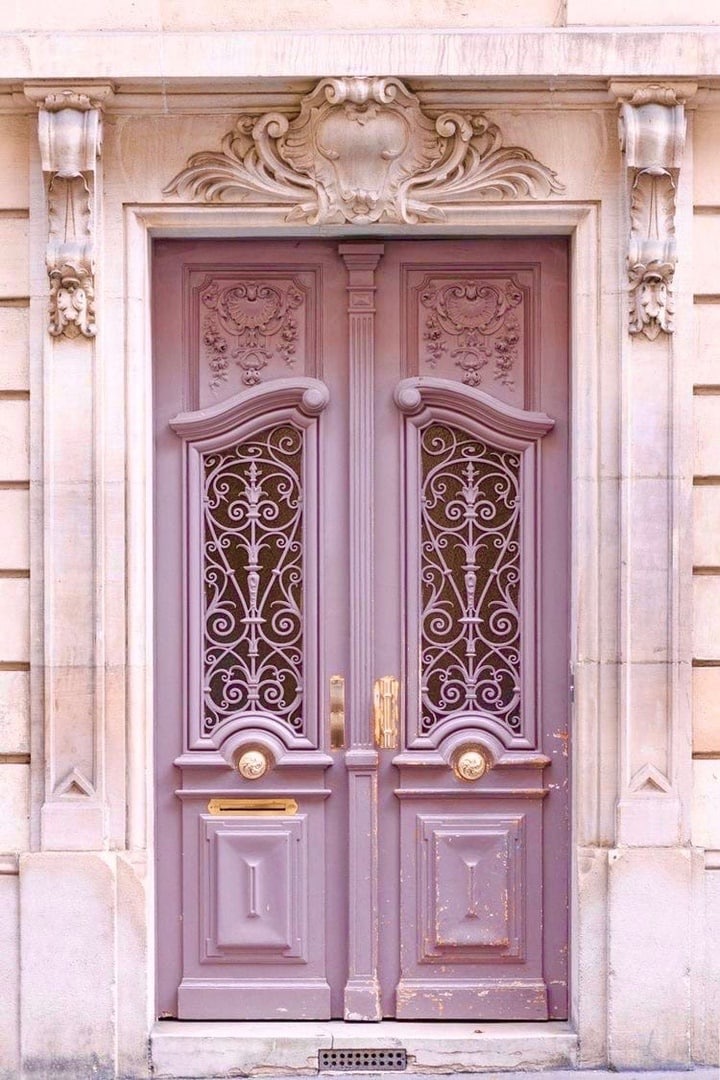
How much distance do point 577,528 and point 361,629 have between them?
3.78ft

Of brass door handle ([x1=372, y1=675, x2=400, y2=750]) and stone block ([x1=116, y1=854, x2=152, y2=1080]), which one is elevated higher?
brass door handle ([x1=372, y1=675, x2=400, y2=750])

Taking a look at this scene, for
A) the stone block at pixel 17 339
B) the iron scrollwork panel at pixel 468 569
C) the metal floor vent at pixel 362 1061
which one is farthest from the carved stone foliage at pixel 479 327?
the metal floor vent at pixel 362 1061

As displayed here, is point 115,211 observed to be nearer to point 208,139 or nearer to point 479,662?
point 208,139

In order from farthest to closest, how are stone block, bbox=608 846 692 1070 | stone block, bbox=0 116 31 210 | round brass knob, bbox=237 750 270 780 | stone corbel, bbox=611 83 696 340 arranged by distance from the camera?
round brass knob, bbox=237 750 270 780 → stone block, bbox=0 116 31 210 → stone block, bbox=608 846 692 1070 → stone corbel, bbox=611 83 696 340

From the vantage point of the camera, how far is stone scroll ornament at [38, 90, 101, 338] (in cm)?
632

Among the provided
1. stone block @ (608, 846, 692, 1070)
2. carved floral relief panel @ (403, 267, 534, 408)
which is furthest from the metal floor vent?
carved floral relief panel @ (403, 267, 534, 408)

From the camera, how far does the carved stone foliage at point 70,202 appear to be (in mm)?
6316

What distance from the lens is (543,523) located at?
22.2 feet

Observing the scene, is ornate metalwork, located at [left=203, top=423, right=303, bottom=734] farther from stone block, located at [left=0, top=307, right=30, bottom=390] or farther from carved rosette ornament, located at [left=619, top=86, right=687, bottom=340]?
carved rosette ornament, located at [left=619, top=86, right=687, bottom=340]

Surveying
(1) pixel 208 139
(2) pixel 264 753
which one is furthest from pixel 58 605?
(1) pixel 208 139

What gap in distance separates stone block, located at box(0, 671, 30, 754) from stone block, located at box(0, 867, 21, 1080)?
0.58 metres

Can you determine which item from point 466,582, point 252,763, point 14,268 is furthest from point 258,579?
point 14,268

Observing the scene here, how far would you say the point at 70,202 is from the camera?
21.0 feet

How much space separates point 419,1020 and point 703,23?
4.96 metres
